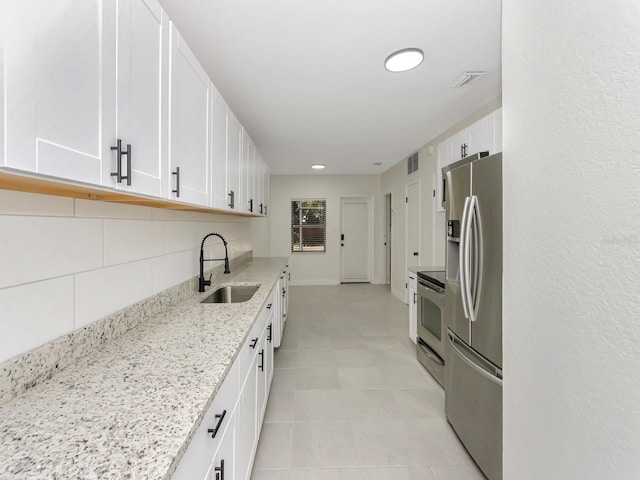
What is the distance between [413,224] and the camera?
16.1 feet

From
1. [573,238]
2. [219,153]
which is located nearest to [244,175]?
[219,153]

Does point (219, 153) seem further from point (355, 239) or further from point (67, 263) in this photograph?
point (355, 239)

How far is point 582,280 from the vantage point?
0.67 metres

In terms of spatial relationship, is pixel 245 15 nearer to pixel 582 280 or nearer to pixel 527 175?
pixel 527 175

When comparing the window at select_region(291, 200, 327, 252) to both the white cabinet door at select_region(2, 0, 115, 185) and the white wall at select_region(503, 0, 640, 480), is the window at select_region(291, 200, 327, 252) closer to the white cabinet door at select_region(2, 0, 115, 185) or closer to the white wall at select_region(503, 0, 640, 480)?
the white wall at select_region(503, 0, 640, 480)

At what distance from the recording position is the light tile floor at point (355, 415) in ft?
5.76

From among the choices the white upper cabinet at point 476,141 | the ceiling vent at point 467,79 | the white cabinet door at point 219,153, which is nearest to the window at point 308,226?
the white upper cabinet at point 476,141

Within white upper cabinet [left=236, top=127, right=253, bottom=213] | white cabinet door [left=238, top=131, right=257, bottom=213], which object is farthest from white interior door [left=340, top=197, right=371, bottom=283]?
white upper cabinet [left=236, top=127, right=253, bottom=213]

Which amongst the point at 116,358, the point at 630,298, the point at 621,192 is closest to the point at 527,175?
the point at 621,192

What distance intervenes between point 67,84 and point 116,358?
0.92 meters

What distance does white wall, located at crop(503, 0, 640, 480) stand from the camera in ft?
1.84

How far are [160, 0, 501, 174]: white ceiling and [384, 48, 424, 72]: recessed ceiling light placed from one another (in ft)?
0.14

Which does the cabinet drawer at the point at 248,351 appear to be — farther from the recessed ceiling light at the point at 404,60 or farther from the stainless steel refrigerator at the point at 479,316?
the recessed ceiling light at the point at 404,60

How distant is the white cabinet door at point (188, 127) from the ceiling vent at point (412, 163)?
3.71 metres
